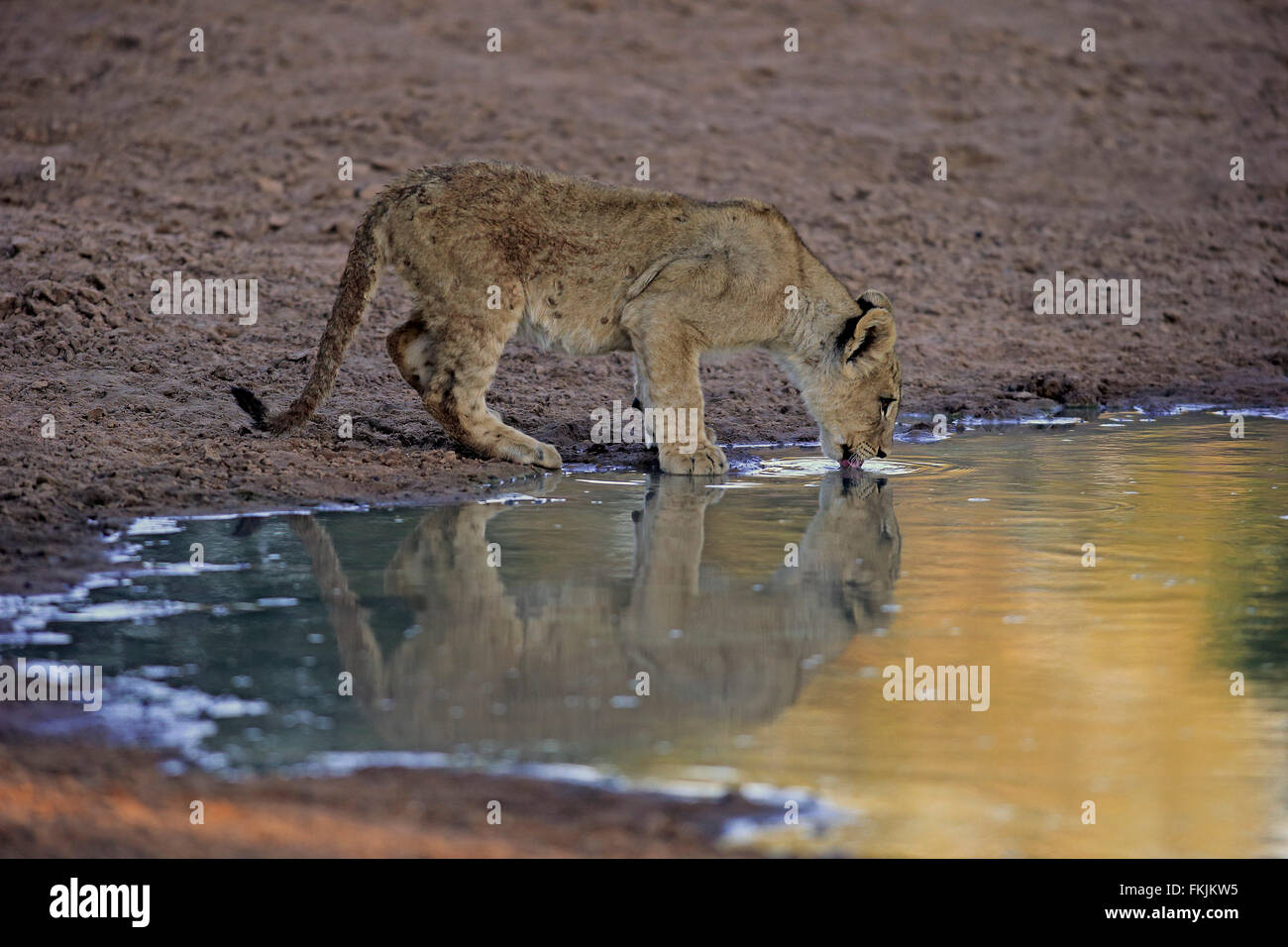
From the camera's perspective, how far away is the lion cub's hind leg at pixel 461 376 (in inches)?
317

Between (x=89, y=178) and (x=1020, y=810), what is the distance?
40.0 feet

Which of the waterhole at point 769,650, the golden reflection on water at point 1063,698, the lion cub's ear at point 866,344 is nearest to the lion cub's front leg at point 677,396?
the waterhole at point 769,650

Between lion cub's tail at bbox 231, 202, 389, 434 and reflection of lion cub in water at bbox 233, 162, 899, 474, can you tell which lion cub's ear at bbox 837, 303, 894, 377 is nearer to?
reflection of lion cub in water at bbox 233, 162, 899, 474

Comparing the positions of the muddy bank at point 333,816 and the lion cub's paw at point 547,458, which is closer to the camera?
the muddy bank at point 333,816

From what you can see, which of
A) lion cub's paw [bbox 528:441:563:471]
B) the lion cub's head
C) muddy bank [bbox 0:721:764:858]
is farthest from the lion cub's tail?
muddy bank [bbox 0:721:764:858]

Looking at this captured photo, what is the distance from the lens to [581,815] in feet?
12.5

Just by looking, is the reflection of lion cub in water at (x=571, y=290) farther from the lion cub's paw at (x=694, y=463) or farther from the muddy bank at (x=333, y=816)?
the muddy bank at (x=333, y=816)

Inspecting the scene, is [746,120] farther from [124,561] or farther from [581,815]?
[581,815]

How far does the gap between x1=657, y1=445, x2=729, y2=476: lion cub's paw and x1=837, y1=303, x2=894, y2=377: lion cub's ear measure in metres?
0.91

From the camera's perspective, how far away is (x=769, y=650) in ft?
16.8

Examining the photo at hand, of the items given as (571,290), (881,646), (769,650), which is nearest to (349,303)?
(571,290)

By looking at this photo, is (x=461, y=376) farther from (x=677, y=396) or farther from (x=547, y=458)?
(x=677, y=396)

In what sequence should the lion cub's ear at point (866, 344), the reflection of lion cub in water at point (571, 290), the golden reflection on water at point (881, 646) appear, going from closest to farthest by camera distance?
the golden reflection on water at point (881, 646) < the reflection of lion cub in water at point (571, 290) < the lion cub's ear at point (866, 344)

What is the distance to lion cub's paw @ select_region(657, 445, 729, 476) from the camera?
326 inches
